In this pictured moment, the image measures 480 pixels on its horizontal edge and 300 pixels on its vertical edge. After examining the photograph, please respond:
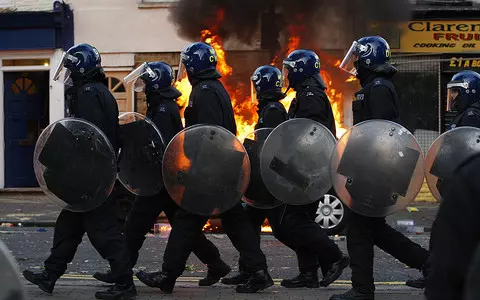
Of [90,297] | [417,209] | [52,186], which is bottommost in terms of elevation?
[417,209]

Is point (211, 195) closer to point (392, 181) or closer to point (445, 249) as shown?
point (392, 181)

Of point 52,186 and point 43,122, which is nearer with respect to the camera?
point 52,186

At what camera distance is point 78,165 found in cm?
590

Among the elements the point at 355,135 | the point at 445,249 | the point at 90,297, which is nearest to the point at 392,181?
the point at 355,135

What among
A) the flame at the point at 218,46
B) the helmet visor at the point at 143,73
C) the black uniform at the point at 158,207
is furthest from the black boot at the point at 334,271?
the flame at the point at 218,46

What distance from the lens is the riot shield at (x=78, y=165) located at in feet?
19.3

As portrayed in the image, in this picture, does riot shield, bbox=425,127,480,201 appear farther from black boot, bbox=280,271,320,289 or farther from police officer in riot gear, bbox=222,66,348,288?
black boot, bbox=280,271,320,289

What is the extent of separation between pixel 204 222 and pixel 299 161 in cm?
88

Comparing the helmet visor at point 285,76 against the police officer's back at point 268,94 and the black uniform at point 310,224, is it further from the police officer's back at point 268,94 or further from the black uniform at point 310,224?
the black uniform at point 310,224

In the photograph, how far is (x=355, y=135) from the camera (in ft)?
18.9

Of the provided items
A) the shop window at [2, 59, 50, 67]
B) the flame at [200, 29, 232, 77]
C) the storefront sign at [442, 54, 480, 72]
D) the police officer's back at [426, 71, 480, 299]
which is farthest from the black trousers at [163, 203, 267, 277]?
the shop window at [2, 59, 50, 67]

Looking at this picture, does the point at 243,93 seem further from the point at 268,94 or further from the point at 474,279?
the point at 474,279

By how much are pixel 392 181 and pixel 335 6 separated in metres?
10.7

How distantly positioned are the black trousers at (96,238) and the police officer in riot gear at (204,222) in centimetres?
34
